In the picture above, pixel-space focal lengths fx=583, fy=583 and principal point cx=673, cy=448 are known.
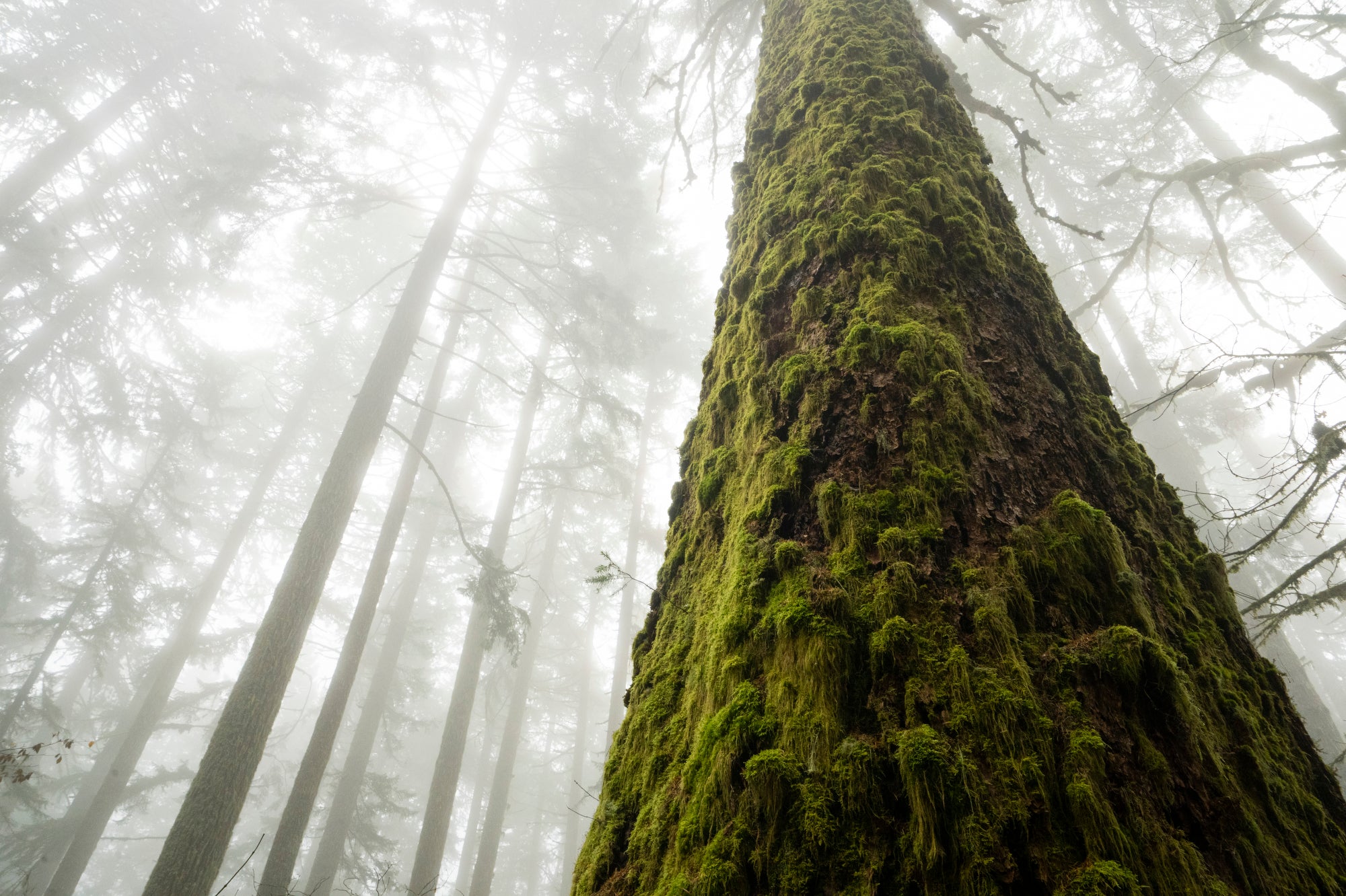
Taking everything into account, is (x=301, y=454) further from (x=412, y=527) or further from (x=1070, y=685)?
(x=1070, y=685)

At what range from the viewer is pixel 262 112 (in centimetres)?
1731

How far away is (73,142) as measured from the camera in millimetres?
12562

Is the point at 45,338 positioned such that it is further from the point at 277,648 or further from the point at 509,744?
the point at 509,744

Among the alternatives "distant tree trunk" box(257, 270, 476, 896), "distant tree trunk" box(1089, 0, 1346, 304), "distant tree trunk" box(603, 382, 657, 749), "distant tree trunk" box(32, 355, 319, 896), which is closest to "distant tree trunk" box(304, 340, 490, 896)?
"distant tree trunk" box(257, 270, 476, 896)

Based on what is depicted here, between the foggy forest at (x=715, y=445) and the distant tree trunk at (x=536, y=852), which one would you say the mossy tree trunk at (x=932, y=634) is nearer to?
the foggy forest at (x=715, y=445)

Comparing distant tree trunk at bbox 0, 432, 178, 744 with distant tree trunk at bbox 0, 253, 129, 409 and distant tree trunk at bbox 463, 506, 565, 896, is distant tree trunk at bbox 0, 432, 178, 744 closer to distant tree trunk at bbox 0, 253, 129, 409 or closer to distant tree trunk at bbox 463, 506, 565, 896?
distant tree trunk at bbox 0, 253, 129, 409

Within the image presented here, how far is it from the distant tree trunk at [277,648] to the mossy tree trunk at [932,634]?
610 centimetres

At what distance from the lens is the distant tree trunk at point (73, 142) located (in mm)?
11680

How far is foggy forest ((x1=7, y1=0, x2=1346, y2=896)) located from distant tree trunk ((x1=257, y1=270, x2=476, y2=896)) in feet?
0.22

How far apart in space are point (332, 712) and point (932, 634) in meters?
8.98

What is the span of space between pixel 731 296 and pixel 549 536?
50.5 ft

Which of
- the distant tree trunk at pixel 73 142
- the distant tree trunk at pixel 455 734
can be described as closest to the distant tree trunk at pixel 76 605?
the distant tree trunk at pixel 73 142

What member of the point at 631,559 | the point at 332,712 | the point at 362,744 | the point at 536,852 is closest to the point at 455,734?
the point at 332,712

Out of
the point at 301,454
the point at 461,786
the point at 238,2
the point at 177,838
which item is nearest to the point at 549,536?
the point at 301,454
